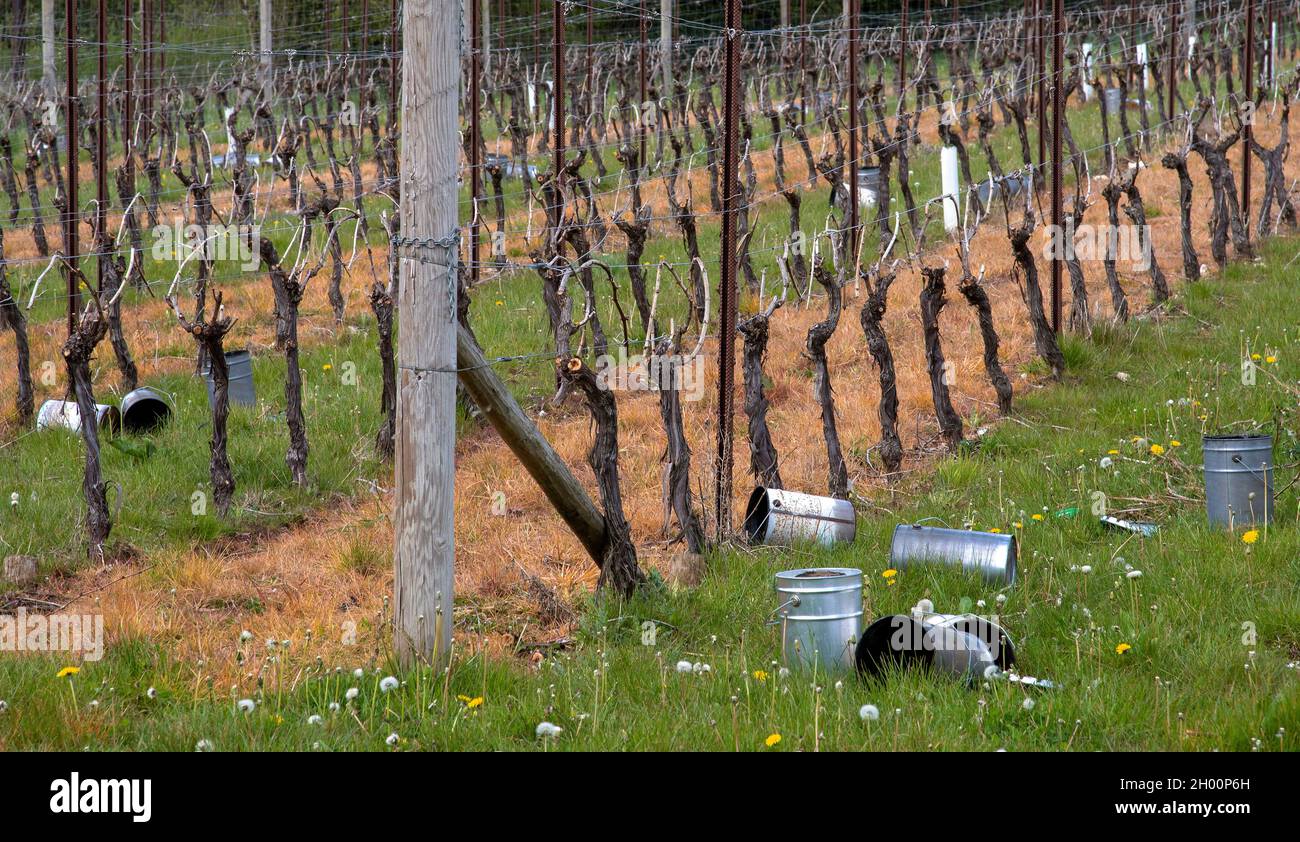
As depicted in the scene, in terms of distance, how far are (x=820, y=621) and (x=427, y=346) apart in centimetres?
162

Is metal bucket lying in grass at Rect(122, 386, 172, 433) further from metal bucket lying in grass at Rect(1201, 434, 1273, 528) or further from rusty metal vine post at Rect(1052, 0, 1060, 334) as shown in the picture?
metal bucket lying in grass at Rect(1201, 434, 1273, 528)

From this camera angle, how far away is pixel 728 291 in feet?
20.9

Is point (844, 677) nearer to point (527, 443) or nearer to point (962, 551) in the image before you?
point (962, 551)

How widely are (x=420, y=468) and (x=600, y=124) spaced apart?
1737 cm

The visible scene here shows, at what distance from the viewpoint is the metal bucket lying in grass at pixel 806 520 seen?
19.5 feet

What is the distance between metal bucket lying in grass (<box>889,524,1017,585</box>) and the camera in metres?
5.18

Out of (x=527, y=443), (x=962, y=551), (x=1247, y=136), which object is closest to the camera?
(x=527, y=443)

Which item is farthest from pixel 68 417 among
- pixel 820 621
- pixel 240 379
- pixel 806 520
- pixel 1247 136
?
pixel 1247 136

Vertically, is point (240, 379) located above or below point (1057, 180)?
below

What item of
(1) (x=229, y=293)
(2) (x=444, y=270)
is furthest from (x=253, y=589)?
(1) (x=229, y=293)

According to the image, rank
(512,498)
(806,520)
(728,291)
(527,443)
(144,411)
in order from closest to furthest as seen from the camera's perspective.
→ (527,443) → (806,520) → (728,291) → (512,498) → (144,411)

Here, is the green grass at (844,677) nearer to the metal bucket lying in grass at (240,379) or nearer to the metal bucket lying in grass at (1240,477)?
the metal bucket lying in grass at (1240,477)

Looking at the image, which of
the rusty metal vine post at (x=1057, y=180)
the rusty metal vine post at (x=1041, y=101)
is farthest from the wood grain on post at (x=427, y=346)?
the rusty metal vine post at (x=1041, y=101)

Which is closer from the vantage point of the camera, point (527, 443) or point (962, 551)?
point (527, 443)
